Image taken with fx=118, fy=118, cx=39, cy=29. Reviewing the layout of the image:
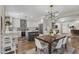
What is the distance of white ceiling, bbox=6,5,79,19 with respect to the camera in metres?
2.17

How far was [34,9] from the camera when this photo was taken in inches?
86.1

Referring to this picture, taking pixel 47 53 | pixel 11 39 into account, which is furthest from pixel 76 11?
pixel 11 39

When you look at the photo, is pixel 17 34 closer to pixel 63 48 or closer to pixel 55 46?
pixel 55 46

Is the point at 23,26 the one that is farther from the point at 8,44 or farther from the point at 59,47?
the point at 59,47

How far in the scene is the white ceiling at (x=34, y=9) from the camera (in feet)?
7.12

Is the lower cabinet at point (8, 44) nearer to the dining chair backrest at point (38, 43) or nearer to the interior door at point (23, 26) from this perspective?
the interior door at point (23, 26)

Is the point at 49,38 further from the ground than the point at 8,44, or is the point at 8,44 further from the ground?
the point at 49,38

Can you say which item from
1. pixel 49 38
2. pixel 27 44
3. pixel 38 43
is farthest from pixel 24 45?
pixel 49 38

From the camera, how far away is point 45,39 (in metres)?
2.20

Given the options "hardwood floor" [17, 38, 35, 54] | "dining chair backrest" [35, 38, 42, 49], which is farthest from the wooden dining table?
"hardwood floor" [17, 38, 35, 54]

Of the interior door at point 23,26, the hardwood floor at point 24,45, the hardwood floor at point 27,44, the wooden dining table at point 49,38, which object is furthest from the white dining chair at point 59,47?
the interior door at point 23,26

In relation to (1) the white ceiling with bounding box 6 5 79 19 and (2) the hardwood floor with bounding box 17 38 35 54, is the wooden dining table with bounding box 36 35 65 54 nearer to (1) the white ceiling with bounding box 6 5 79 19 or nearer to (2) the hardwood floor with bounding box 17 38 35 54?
(2) the hardwood floor with bounding box 17 38 35 54

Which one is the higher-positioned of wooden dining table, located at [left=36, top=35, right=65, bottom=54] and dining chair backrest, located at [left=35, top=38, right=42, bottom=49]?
wooden dining table, located at [left=36, top=35, right=65, bottom=54]
